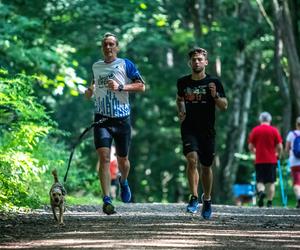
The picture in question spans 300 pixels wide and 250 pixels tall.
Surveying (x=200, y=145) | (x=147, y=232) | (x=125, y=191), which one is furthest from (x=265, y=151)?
(x=147, y=232)

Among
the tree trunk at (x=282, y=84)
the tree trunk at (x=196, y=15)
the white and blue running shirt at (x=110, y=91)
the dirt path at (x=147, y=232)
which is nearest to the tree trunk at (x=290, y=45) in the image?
the tree trunk at (x=282, y=84)

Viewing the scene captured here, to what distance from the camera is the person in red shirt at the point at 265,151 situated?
63.1ft

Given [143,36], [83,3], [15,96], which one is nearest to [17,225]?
[15,96]

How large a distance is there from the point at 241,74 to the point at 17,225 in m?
21.4

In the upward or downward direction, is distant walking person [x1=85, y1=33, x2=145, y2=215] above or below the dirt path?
above

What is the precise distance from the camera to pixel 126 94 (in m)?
12.5

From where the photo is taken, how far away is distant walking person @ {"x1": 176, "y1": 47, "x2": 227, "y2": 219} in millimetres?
12109

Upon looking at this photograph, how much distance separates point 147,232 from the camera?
33.0ft

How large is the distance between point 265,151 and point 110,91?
7.68 m

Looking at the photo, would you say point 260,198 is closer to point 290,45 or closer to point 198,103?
point 290,45

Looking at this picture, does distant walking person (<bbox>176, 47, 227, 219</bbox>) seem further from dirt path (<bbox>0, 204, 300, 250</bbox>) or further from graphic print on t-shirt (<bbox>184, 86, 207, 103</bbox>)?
dirt path (<bbox>0, 204, 300, 250</bbox>)

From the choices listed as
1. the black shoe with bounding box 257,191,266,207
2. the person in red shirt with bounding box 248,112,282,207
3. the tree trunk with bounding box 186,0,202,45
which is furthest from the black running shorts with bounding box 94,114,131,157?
the tree trunk with bounding box 186,0,202,45

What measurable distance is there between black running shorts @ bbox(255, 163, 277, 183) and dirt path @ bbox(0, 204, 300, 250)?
646 cm

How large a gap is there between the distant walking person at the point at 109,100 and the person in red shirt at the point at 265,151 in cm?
710
